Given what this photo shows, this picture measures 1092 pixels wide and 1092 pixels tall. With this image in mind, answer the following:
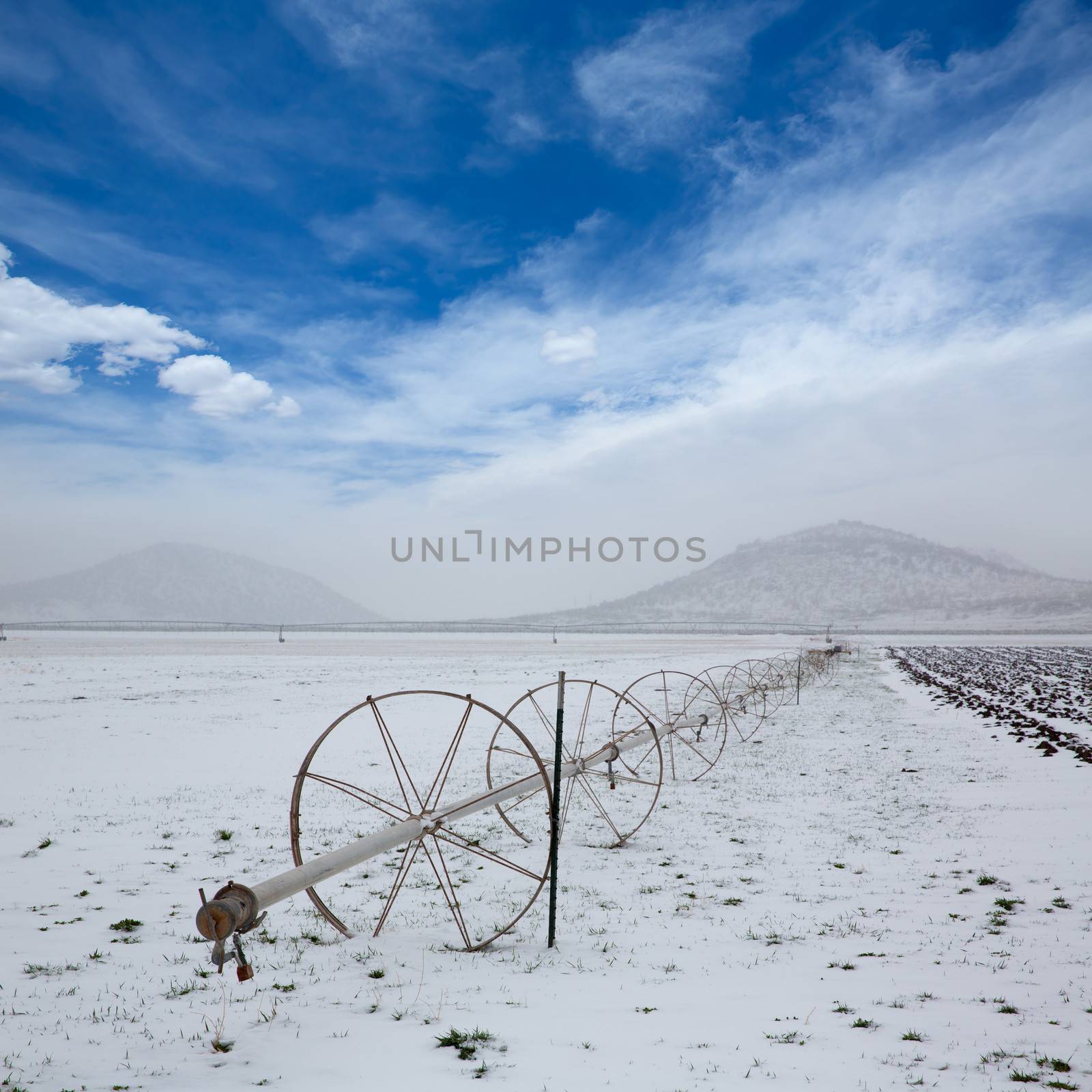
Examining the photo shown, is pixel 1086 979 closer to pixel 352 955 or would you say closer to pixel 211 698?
pixel 352 955

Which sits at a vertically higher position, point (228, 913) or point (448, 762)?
point (448, 762)

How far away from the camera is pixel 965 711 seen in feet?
67.2

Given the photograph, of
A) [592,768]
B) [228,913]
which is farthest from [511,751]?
[592,768]

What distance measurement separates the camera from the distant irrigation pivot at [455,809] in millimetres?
5727

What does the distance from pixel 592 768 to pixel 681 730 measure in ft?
21.4

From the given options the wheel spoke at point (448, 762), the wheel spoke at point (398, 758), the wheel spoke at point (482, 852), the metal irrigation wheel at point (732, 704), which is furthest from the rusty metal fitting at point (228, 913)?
the metal irrigation wheel at point (732, 704)

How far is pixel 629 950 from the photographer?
6008 millimetres

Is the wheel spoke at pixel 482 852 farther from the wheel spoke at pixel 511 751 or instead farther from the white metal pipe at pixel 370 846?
the wheel spoke at pixel 511 751

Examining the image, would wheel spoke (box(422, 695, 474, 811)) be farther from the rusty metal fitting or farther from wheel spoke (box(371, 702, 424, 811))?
the rusty metal fitting

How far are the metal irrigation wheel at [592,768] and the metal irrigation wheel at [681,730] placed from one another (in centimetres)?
29

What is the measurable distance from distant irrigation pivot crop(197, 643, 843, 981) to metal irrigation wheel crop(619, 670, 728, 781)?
9cm

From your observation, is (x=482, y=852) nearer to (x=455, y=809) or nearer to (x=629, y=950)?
(x=455, y=809)

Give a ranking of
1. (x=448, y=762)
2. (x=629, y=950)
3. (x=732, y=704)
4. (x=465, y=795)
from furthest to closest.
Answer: (x=732, y=704)
(x=465, y=795)
(x=448, y=762)
(x=629, y=950)

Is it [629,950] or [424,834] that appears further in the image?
[424,834]
